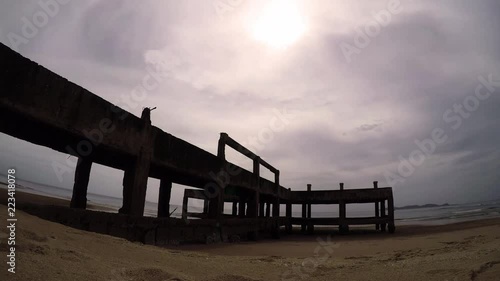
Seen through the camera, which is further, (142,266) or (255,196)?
(255,196)

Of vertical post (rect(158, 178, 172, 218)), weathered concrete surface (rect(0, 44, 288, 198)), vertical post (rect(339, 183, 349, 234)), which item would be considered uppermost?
weathered concrete surface (rect(0, 44, 288, 198))

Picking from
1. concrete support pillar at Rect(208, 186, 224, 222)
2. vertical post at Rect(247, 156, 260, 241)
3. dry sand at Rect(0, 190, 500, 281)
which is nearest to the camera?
dry sand at Rect(0, 190, 500, 281)

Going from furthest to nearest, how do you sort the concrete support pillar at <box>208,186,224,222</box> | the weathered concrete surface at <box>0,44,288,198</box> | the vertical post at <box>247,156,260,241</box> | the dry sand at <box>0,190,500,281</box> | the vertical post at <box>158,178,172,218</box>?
the vertical post at <box>247,156,260,241</box>, the vertical post at <box>158,178,172,218</box>, the concrete support pillar at <box>208,186,224,222</box>, the weathered concrete surface at <box>0,44,288,198</box>, the dry sand at <box>0,190,500,281</box>

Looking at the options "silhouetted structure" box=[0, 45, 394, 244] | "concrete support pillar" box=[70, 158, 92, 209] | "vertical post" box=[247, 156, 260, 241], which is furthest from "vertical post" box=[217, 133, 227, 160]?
"concrete support pillar" box=[70, 158, 92, 209]

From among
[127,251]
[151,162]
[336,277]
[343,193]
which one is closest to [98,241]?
[127,251]

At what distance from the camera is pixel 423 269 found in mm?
4172

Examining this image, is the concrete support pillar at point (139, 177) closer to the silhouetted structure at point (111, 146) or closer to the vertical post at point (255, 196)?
the silhouetted structure at point (111, 146)

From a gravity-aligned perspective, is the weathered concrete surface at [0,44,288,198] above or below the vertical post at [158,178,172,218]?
above

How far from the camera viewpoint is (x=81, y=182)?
8961 millimetres

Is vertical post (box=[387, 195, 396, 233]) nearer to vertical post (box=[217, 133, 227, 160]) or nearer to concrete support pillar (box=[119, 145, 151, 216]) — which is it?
vertical post (box=[217, 133, 227, 160])

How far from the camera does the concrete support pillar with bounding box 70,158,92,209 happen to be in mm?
8883

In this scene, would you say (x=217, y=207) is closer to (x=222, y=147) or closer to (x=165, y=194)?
(x=222, y=147)

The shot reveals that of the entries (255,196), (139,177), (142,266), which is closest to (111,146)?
(139,177)

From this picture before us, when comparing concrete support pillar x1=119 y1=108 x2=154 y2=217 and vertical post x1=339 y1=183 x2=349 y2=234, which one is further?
vertical post x1=339 y1=183 x2=349 y2=234
